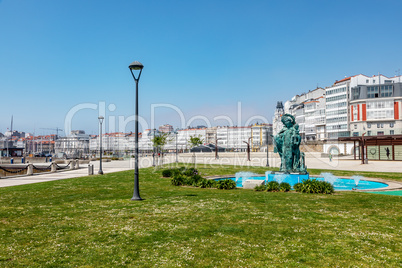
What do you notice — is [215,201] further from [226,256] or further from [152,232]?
[226,256]

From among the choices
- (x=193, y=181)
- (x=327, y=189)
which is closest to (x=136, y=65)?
(x=193, y=181)

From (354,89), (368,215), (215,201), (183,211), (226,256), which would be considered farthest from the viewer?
(354,89)

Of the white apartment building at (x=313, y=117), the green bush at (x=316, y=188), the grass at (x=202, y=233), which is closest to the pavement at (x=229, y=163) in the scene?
the green bush at (x=316, y=188)

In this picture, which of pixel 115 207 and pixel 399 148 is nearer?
pixel 115 207

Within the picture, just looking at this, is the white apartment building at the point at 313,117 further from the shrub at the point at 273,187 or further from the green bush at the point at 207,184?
the shrub at the point at 273,187

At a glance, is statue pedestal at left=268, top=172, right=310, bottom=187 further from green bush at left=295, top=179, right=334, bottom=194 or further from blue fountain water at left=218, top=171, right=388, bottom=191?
green bush at left=295, top=179, right=334, bottom=194

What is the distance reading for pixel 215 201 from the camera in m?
13.8

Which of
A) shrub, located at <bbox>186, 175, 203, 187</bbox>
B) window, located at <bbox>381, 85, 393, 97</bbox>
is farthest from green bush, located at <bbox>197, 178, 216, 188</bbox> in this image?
window, located at <bbox>381, 85, 393, 97</bbox>

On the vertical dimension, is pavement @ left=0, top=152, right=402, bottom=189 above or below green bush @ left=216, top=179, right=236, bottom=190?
below

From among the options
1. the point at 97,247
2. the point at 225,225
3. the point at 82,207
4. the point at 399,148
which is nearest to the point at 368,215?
the point at 225,225

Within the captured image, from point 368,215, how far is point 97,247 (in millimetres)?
9169

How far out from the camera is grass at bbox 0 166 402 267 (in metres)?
6.70

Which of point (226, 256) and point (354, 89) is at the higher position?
point (354, 89)

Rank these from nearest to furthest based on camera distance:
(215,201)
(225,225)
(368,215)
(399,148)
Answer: (225,225) < (368,215) < (215,201) < (399,148)
